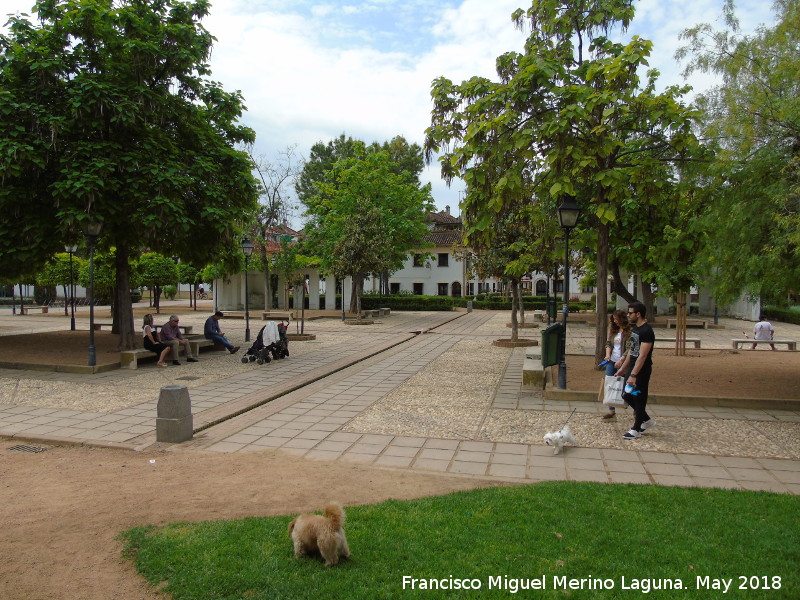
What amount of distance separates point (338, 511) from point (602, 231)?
9.97 meters

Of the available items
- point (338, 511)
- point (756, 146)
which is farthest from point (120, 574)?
point (756, 146)

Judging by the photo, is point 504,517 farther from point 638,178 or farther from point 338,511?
point 638,178

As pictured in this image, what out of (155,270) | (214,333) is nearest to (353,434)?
(214,333)

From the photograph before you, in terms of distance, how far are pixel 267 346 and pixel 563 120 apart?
28.5 feet

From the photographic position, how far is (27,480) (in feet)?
18.1

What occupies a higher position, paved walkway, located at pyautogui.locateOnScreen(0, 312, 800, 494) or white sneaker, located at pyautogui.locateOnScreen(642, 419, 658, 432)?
white sneaker, located at pyautogui.locateOnScreen(642, 419, 658, 432)

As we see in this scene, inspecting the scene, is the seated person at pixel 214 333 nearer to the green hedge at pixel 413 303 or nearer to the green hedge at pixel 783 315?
the green hedge at pixel 413 303

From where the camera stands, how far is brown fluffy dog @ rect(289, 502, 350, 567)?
139 inches

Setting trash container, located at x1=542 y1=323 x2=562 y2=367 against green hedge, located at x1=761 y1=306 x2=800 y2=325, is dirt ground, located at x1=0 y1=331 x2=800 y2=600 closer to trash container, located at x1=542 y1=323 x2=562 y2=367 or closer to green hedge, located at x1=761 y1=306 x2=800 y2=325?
trash container, located at x1=542 y1=323 x2=562 y2=367

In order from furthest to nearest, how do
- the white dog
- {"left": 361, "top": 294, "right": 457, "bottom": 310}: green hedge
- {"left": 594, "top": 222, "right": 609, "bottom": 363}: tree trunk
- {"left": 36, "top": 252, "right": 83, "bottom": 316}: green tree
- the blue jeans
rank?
1. {"left": 361, "top": 294, "right": 457, "bottom": 310}: green hedge
2. {"left": 36, "top": 252, "right": 83, "bottom": 316}: green tree
3. the blue jeans
4. {"left": 594, "top": 222, "right": 609, "bottom": 363}: tree trunk
5. the white dog

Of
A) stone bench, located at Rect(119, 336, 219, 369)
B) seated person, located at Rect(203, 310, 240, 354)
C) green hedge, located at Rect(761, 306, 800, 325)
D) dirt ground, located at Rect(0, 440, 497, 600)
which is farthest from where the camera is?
green hedge, located at Rect(761, 306, 800, 325)

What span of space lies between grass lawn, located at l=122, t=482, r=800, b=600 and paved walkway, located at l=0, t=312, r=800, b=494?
0.95 metres

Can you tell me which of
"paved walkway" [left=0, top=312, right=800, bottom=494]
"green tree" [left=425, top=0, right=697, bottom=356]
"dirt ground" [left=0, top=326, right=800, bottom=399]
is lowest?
"paved walkway" [left=0, top=312, right=800, bottom=494]

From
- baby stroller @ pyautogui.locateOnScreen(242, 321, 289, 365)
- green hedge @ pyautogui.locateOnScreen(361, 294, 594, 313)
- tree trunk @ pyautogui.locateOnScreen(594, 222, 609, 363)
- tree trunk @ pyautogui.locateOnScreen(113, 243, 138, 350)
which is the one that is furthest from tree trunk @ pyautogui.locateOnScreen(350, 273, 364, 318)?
tree trunk @ pyautogui.locateOnScreen(594, 222, 609, 363)
